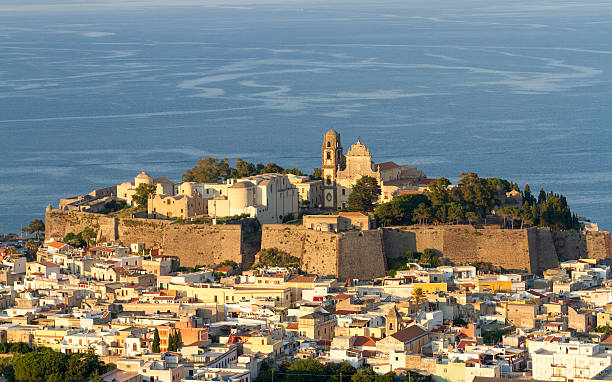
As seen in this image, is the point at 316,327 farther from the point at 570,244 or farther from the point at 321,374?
the point at 570,244

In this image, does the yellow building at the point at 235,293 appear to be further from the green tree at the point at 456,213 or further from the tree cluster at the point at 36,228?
the tree cluster at the point at 36,228

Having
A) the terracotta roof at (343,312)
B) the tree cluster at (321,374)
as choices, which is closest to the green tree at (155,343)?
the tree cluster at (321,374)

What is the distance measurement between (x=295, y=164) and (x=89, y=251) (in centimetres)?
3212

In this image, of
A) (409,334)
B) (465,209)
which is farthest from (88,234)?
(409,334)

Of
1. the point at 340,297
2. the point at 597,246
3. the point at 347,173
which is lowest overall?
the point at 340,297

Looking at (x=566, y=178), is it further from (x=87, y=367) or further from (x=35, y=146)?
(x=87, y=367)

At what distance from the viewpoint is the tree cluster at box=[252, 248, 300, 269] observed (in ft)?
182

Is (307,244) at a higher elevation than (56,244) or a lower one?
lower

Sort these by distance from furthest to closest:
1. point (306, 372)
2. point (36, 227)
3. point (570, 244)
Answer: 1. point (36, 227)
2. point (570, 244)
3. point (306, 372)

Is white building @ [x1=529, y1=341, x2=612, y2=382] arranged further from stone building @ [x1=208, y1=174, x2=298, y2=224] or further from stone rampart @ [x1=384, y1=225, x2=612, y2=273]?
stone building @ [x1=208, y1=174, x2=298, y2=224]

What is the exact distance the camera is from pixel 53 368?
42312 mm

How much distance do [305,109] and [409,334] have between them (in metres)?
75.8

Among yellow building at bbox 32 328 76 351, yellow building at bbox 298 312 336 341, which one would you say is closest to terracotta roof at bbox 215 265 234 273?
yellow building at bbox 298 312 336 341

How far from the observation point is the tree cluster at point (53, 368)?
138 ft
